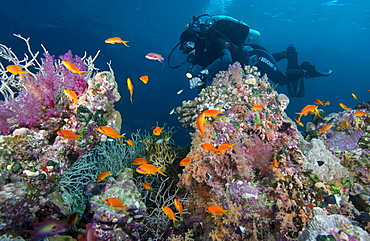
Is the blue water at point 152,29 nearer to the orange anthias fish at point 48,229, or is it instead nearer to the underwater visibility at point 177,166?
the underwater visibility at point 177,166

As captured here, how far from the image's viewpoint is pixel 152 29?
1654 inches

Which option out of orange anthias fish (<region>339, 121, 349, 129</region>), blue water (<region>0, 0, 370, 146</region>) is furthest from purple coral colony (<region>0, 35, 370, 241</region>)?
blue water (<region>0, 0, 370, 146</region>)

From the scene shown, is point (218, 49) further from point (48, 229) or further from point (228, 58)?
point (48, 229)

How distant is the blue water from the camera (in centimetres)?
2594

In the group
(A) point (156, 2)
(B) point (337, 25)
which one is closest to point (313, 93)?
(B) point (337, 25)

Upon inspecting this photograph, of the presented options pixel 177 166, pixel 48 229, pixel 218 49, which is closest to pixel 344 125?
pixel 177 166

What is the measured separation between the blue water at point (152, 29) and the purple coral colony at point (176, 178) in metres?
23.1

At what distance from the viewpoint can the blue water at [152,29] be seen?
2594 centimetres

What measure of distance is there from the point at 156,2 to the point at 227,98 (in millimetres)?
35162

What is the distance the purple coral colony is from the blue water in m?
23.1

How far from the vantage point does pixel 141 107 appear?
2989 cm

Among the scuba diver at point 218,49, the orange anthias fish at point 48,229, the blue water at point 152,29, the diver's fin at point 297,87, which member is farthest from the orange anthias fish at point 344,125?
the blue water at point 152,29

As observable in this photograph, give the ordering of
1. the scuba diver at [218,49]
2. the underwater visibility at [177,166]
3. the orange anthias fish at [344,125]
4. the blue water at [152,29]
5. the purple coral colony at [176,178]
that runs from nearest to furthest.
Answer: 1. the purple coral colony at [176,178]
2. the underwater visibility at [177,166]
3. the orange anthias fish at [344,125]
4. the scuba diver at [218,49]
5. the blue water at [152,29]

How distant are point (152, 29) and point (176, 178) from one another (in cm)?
4452
